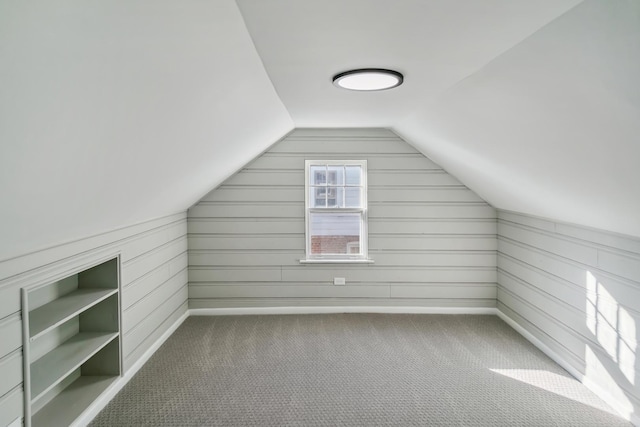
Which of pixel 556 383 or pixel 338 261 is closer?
pixel 556 383

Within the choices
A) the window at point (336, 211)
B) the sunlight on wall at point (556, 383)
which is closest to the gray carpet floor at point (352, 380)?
the sunlight on wall at point (556, 383)

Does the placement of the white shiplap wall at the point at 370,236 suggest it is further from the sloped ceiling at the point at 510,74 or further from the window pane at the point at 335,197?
the sloped ceiling at the point at 510,74

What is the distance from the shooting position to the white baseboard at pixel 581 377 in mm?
2447

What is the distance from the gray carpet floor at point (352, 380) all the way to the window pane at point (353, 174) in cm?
164

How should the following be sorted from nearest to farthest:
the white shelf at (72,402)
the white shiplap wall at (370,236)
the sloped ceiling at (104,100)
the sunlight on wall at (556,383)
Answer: the sloped ceiling at (104,100)
the white shelf at (72,402)
the sunlight on wall at (556,383)
the white shiplap wall at (370,236)

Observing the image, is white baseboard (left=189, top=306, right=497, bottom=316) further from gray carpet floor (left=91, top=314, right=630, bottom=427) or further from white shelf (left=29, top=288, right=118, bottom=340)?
white shelf (left=29, top=288, right=118, bottom=340)

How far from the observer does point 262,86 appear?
7.52ft

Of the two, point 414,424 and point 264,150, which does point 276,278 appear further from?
point 414,424

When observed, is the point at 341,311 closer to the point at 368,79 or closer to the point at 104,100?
the point at 368,79

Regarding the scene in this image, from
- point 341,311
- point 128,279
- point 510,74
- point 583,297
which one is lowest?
point 341,311

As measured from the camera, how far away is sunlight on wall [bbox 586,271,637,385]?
2.41m

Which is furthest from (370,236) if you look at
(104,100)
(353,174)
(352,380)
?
(104,100)

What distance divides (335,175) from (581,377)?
298 cm

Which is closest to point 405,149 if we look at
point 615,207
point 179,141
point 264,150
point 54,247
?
point 264,150
